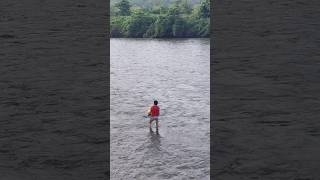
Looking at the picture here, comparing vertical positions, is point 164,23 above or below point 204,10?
below

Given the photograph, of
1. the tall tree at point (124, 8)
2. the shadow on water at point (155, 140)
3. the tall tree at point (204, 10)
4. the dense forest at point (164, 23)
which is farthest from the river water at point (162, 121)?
the tall tree at point (124, 8)

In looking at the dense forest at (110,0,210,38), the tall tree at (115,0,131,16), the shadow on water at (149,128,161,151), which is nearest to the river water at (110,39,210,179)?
the shadow on water at (149,128,161,151)

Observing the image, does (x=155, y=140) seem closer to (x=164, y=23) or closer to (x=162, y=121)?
(x=162, y=121)

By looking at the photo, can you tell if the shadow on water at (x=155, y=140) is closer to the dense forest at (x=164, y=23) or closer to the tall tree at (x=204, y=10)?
the dense forest at (x=164, y=23)

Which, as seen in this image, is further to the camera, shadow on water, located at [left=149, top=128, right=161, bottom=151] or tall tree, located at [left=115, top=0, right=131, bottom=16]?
tall tree, located at [left=115, top=0, right=131, bottom=16]

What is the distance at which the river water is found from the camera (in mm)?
10484

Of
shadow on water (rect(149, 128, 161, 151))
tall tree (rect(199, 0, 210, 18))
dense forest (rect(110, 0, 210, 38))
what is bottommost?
shadow on water (rect(149, 128, 161, 151))

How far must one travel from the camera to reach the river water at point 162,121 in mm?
10484

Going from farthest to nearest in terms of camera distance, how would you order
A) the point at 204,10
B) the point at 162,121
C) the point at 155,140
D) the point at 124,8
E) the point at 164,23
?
the point at 124,8 < the point at 204,10 < the point at 164,23 < the point at 162,121 < the point at 155,140

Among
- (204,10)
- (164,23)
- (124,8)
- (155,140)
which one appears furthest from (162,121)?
(124,8)

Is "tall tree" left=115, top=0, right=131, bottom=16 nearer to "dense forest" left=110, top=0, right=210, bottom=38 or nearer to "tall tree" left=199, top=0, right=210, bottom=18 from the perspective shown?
"dense forest" left=110, top=0, right=210, bottom=38

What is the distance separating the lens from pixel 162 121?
15.8 meters
